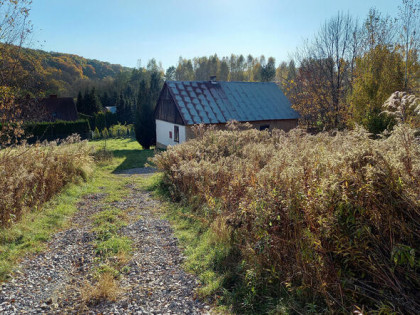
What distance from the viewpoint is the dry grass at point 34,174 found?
6.80 metres

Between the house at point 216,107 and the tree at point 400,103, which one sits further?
the house at point 216,107

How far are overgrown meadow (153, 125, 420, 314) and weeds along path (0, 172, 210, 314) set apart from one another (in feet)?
2.59

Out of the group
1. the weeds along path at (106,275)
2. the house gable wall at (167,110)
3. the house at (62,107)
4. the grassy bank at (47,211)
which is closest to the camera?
the weeds along path at (106,275)

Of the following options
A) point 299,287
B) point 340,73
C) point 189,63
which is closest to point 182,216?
point 299,287

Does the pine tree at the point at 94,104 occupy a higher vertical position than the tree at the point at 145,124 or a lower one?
higher

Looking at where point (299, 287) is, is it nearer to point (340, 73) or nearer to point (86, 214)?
point (86, 214)

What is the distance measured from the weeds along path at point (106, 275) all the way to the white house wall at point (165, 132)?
43.4 feet

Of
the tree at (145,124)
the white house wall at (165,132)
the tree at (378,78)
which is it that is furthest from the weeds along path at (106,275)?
the tree at (145,124)

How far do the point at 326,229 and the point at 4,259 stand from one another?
18.6 feet

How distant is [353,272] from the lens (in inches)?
140

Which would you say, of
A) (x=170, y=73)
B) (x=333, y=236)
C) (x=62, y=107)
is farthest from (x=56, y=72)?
(x=170, y=73)

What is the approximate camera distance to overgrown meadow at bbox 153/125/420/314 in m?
3.17

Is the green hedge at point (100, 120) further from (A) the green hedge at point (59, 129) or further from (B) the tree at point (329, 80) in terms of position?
(B) the tree at point (329, 80)

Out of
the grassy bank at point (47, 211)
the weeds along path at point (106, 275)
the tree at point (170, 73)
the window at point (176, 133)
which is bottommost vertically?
the weeds along path at point (106, 275)
